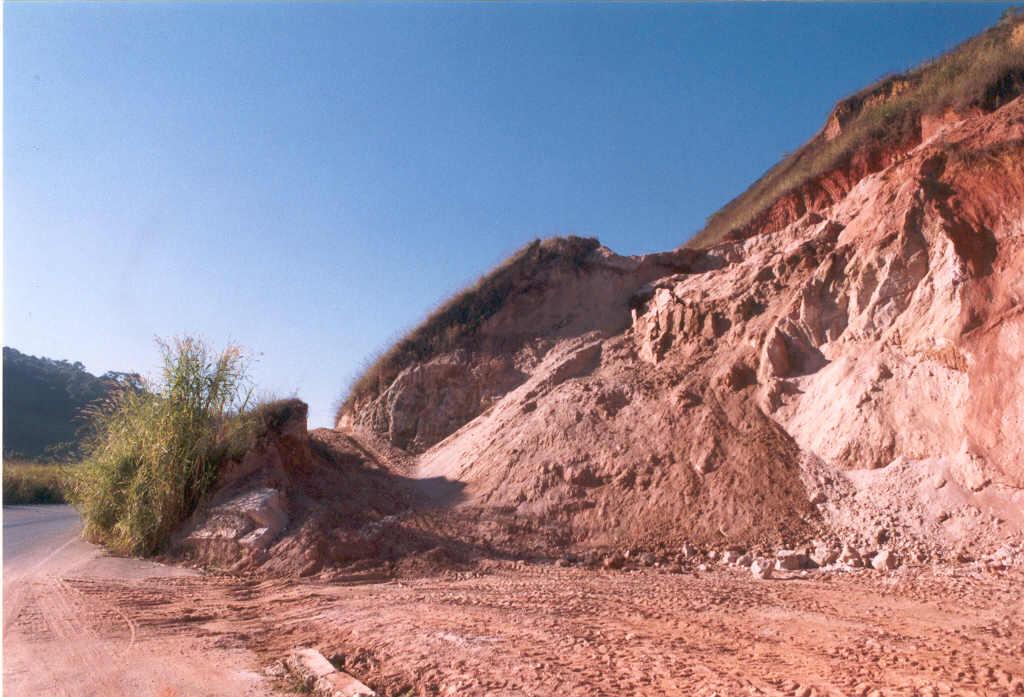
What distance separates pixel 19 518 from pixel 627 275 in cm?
1609

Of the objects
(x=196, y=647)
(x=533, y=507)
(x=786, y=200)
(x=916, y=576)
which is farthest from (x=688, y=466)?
(x=786, y=200)

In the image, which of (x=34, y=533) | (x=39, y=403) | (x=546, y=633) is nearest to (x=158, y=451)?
(x=34, y=533)

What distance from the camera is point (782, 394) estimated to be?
13.8m

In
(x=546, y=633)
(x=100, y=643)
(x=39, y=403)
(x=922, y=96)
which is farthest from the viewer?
(x=39, y=403)

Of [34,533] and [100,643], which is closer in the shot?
[100,643]

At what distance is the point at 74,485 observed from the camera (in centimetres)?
1331

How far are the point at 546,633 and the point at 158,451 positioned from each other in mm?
8468

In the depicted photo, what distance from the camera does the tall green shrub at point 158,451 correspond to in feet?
38.7

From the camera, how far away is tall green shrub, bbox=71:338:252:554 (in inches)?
464

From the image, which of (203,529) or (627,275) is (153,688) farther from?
(627,275)

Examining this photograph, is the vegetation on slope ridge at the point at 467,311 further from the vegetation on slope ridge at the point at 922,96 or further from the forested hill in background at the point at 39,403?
the forested hill in background at the point at 39,403

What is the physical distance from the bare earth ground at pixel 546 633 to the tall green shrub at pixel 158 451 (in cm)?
202

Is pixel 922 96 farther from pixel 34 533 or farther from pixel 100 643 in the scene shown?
pixel 34 533

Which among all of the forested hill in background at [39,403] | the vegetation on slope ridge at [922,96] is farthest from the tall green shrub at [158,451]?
the forested hill in background at [39,403]
